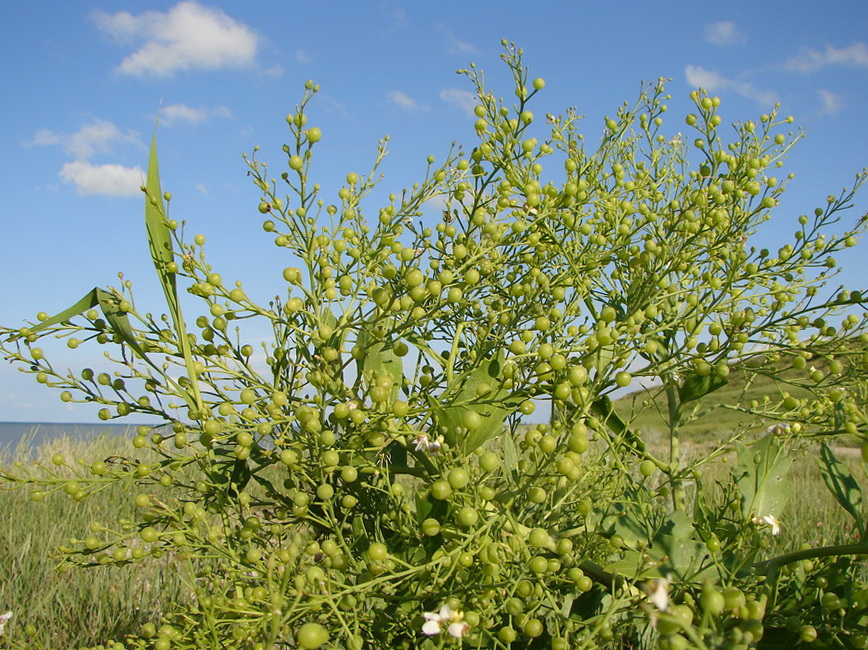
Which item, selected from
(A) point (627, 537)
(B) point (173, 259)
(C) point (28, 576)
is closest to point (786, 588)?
(A) point (627, 537)

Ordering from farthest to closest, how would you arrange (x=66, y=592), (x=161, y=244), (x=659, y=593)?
(x=66, y=592) → (x=161, y=244) → (x=659, y=593)

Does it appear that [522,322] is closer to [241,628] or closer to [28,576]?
[241,628]

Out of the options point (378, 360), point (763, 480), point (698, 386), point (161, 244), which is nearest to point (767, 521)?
point (763, 480)

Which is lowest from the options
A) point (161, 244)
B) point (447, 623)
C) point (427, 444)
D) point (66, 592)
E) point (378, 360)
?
point (66, 592)

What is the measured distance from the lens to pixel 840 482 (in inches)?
38.9

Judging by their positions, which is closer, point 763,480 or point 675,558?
point 675,558

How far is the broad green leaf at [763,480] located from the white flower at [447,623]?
0.55 metres

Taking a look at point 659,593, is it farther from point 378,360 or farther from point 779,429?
point 779,429

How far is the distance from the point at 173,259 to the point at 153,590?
158 centimetres

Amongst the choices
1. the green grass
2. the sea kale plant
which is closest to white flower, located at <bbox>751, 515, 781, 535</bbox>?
the sea kale plant

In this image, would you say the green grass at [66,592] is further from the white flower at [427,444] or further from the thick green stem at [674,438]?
the thick green stem at [674,438]

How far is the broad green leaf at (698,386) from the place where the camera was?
3.88 feet

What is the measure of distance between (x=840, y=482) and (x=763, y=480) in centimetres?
13

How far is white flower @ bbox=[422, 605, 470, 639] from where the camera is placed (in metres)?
0.78
